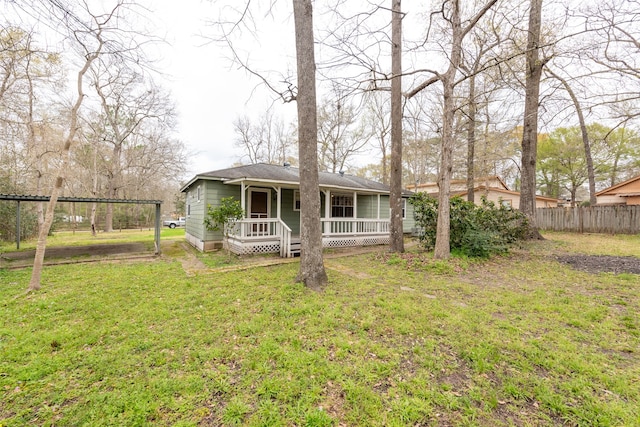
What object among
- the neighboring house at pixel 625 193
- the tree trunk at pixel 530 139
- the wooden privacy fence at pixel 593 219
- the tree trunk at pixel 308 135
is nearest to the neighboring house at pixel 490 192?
the wooden privacy fence at pixel 593 219

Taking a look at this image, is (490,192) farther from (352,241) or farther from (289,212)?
(289,212)

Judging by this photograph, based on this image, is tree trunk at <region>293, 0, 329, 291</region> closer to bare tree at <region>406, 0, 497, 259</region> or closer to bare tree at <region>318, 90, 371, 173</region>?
bare tree at <region>406, 0, 497, 259</region>

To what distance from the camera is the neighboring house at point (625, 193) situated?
57.2 feet

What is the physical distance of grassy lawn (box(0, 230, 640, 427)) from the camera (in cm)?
199

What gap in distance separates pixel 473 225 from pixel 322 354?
6830mm

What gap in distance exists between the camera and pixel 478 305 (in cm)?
403

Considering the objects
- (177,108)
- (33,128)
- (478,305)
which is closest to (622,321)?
(478,305)

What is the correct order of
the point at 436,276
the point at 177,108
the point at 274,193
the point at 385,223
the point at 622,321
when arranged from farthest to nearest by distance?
1. the point at 177,108
2. the point at 385,223
3. the point at 274,193
4. the point at 436,276
5. the point at 622,321

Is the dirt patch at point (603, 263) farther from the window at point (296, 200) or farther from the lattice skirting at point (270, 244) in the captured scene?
the window at point (296, 200)

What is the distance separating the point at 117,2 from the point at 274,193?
22.2ft

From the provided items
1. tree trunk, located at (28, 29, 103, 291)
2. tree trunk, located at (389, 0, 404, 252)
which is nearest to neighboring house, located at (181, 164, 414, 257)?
tree trunk, located at (389, 0, 404, 252)

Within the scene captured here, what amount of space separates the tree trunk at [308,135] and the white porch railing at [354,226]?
15.4 feet

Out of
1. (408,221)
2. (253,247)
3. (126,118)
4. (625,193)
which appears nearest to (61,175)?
(253,247)

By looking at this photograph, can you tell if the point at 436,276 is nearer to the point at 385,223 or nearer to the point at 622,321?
the point at 622,321
